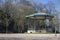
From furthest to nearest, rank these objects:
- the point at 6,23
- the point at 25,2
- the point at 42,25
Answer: the point at 25,2 < the point at 42,25 < the point at 6,23

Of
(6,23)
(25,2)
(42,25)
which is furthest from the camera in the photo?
(25,2)

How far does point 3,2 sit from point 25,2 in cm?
731

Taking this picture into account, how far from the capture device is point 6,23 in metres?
42.3

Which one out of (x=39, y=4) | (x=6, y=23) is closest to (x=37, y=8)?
(x=39, y=4)

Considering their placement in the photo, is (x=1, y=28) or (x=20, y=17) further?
(x=20, y=17)

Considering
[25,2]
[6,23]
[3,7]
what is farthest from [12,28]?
[25,2]

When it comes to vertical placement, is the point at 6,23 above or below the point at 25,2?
below

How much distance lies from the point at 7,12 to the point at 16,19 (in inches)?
106

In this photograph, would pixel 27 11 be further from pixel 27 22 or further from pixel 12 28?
pixel 12 28

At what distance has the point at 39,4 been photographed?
2110 inches

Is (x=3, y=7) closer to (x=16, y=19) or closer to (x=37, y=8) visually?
(x=16, y=19)

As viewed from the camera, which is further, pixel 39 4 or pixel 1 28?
pixel 39 4

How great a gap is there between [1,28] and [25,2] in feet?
41.5

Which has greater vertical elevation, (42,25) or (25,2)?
(25,2)
